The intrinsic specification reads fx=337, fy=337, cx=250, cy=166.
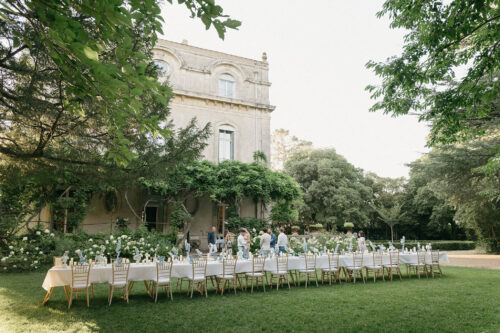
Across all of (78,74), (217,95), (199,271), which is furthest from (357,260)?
(217,95)

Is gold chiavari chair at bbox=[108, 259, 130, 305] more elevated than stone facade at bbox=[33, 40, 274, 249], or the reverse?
stone facade at bbox=[33, 40, 274, 249]

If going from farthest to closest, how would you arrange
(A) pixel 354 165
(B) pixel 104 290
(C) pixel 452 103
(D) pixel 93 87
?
(A) pixel 354 165, (B) pixel 104 290, (C) pixel 452 103, (D) pixel 93 87

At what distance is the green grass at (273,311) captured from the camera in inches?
224

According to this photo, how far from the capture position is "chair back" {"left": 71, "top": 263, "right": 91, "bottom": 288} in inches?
275

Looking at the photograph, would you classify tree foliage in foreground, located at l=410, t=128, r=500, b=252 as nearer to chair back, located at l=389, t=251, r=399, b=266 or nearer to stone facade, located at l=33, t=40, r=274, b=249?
chair back, located at l=389, t=251, r=399, b=266

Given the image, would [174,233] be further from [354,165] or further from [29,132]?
[354,165]

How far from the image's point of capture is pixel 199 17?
2.97 metres

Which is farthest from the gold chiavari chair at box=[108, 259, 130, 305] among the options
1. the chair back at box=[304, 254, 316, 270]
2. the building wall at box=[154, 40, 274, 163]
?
the building wall at box=[154, 40, 274, 163]

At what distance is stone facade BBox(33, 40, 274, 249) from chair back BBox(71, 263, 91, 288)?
958 centimetres

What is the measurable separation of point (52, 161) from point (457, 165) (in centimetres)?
1730

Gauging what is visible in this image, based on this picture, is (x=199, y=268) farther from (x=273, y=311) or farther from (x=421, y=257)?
(x=421, y=257)

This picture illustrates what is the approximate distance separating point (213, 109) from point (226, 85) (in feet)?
6.12

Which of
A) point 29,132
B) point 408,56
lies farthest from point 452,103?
point 29,132

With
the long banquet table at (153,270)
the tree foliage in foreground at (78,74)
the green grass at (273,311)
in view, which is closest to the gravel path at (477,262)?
the green grass at (273,311)
